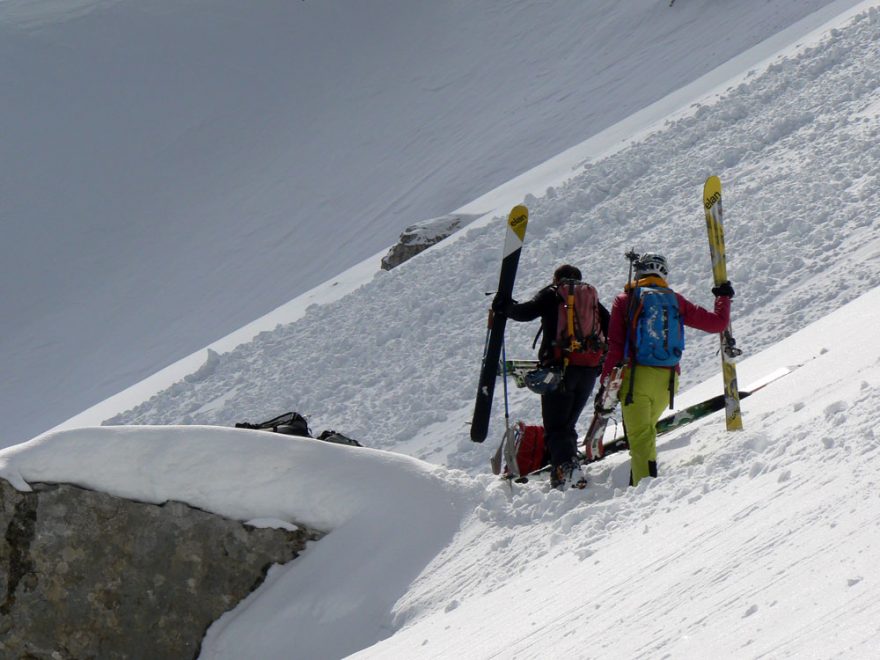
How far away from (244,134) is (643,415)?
32.6 m

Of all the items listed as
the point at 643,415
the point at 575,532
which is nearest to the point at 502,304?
the point at 643,415

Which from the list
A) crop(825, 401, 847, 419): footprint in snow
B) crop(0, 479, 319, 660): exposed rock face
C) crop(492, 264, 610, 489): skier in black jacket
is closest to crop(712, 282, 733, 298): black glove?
crop(492, 264, 610, 489): skier in black jacket

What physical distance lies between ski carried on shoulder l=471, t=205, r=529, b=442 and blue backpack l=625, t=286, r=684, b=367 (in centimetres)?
125

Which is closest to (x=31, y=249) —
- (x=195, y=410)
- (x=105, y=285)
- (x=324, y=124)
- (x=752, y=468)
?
(x=105, y=285)

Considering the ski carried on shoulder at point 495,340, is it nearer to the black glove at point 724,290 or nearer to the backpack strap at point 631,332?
the backpack strap at point 631,332

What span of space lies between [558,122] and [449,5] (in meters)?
15.8

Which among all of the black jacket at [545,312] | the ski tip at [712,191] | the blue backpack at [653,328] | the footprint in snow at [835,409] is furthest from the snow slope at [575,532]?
the ski tip at [712,191]

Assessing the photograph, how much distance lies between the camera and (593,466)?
7.36 m

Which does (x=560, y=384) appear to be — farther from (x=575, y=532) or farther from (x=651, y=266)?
(x=575, y=532)

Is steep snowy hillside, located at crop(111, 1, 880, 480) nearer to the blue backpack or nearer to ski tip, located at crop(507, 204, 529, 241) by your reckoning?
ski tip, located at crop(507, 204, 529, 241)

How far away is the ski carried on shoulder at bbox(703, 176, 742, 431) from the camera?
6707 mm

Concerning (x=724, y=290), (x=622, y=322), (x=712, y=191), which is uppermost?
(x=712, y=191)

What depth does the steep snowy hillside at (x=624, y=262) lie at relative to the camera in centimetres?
1222

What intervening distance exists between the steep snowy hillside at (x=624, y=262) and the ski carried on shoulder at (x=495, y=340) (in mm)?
3508
